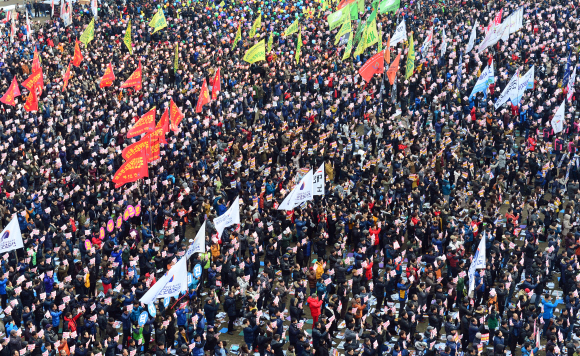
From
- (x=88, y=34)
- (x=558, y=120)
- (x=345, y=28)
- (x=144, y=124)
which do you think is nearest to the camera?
(x=144, y=124)

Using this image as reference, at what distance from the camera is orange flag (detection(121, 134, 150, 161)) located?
104ft

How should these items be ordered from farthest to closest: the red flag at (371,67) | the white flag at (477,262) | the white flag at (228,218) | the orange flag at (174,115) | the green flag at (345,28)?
the green flag at (345,28), the red flag at (371,67), the orange flag at (174,115), the white flag at (228,218), the white flag at (477,262)

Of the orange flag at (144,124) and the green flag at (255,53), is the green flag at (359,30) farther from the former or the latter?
the orange flag at (144,124)

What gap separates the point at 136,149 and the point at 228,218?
183 inches

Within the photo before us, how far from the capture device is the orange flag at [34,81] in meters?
40.7

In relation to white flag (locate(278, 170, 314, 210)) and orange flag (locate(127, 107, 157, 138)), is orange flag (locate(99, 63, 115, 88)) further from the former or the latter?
white flag (locate(278, 170, 314, 210))

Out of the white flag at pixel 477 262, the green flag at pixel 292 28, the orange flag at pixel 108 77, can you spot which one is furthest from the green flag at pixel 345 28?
the white flag at pixel 477 262

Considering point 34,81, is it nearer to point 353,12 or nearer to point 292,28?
point 292,28

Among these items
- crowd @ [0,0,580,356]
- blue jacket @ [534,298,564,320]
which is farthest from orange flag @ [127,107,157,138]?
blue jacket @ [534,298,564,320]

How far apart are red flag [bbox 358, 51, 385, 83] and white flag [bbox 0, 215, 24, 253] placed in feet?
59.9

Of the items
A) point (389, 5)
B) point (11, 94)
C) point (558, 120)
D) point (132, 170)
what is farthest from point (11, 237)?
point (389, 5)

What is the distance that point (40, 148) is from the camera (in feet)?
124

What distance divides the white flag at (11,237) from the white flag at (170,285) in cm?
578

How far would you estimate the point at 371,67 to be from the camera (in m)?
41.8
